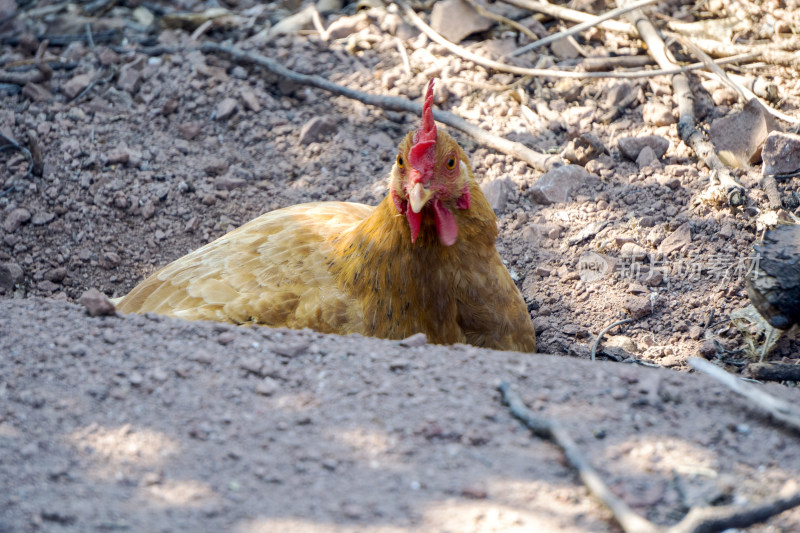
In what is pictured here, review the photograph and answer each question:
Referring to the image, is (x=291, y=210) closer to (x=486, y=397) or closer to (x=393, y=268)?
(x=393, y=268)

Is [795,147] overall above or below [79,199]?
above

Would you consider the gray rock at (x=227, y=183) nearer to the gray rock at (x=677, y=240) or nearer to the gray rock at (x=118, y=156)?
the gray rock at (x=118, y=156)

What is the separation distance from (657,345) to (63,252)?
12.7 ft

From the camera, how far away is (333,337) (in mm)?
2766

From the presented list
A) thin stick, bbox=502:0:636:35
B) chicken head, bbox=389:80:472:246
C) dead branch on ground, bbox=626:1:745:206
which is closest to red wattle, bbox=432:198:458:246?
chicken head, bbox=389:80:472:246

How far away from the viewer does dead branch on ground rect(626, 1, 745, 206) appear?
3.98 m

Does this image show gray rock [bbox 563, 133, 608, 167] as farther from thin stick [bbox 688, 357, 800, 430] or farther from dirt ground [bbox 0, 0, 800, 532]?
thin stick [bbox 688, 357, 800, 430]

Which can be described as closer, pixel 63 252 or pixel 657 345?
pixel 657 345

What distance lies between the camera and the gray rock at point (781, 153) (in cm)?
402

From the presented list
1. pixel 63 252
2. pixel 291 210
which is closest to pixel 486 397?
pixel 291 210

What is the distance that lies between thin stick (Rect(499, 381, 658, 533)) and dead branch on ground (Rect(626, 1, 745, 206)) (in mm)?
2412

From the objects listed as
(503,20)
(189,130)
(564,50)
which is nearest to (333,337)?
(189,130)

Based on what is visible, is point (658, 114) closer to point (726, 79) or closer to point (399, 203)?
point (726, 79)

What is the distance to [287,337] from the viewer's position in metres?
2.72
